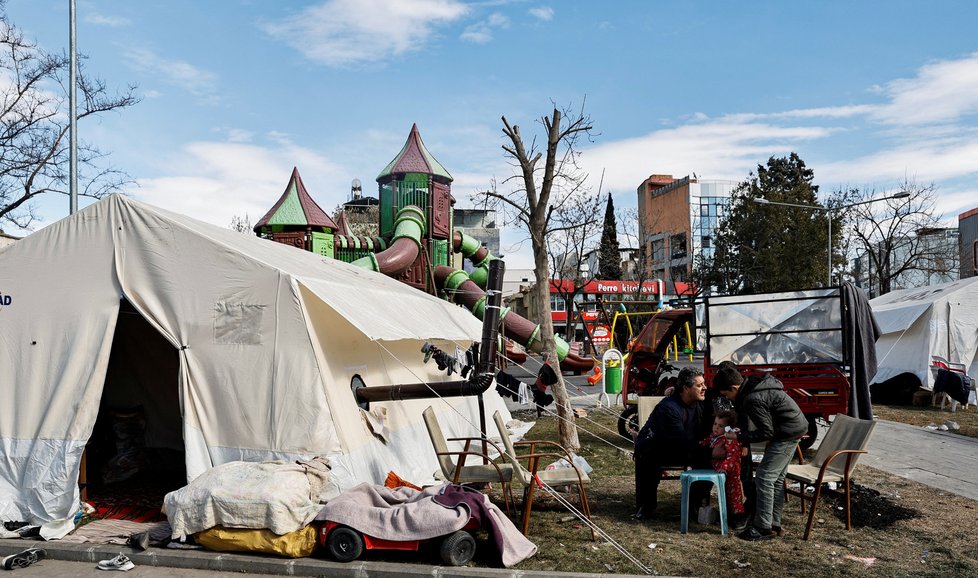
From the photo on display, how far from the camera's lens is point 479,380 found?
764 cm

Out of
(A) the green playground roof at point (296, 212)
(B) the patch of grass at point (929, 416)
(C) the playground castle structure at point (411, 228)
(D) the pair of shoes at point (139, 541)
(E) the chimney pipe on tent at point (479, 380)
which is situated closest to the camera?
(D) the pair of shoes at point (139, 541)

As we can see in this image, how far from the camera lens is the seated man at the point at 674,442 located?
6957 mm

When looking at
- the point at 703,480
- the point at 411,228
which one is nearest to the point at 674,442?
the point at 703,480

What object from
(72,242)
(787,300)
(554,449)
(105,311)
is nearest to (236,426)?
(105,311)

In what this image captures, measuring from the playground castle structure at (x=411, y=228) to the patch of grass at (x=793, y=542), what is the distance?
1510cm

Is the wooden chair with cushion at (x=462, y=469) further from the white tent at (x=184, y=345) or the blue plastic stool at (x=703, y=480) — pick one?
the blue plastic stool at (x=703, y=480)

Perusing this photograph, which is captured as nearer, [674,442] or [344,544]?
[344,544]

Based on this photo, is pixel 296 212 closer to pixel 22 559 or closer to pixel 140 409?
pixel 140 409

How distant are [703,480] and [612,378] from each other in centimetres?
1120

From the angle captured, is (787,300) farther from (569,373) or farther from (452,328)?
(569,373)

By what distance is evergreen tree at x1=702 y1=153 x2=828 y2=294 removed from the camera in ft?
124

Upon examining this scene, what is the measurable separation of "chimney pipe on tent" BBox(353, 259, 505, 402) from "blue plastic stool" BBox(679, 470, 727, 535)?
2159mm

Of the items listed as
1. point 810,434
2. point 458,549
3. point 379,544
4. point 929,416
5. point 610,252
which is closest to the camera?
point 458,549

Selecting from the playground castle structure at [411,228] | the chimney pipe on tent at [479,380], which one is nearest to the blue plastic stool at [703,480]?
the chimney pipe on tent at [479,380]
